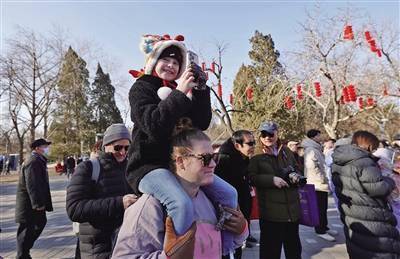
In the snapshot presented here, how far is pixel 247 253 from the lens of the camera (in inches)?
209

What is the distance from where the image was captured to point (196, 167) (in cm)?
149

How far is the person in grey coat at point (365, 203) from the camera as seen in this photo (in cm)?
320

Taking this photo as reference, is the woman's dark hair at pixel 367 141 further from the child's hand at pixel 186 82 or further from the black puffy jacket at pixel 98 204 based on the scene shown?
the child's hand at pixel 186 82

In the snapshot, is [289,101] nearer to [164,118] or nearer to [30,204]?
[30,204]

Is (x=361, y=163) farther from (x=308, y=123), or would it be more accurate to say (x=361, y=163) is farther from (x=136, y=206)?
(x=308, y=123)

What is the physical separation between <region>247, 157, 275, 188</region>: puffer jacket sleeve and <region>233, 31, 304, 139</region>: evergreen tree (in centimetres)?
1401

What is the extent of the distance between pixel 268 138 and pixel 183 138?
100 inches

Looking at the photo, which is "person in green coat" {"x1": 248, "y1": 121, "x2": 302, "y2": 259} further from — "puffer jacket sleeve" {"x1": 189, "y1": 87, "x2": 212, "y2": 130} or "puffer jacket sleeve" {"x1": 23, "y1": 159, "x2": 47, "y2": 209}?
"puffer jacket sleeve" {"x1": 23, "y1": 159, "x2": 47, "y2": 209}

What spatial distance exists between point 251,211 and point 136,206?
3452 millimetres

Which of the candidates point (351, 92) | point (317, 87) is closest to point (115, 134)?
point (351, 92)

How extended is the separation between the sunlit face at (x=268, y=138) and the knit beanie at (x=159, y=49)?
235 cm

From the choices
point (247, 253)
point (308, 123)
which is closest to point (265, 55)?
point (308, 123)

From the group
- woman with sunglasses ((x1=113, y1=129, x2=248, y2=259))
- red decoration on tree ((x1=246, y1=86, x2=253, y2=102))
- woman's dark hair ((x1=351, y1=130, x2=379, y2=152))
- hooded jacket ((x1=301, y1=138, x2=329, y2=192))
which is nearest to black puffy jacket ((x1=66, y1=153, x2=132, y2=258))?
woman with sunglasses ((x1=113, y1=129, x2=248, y2=259))

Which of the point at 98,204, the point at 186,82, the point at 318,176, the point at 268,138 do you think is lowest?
the point at 318,176
